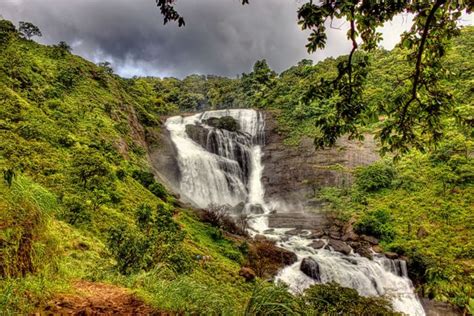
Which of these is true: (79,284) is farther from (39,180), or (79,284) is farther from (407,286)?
(407,286)

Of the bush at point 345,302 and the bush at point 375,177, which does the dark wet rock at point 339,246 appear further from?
the bush at point 345,302

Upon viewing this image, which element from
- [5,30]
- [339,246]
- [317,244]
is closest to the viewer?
[339,246]

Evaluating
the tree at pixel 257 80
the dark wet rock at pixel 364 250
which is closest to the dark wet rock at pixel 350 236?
the dark wet rock at pixel 364 250

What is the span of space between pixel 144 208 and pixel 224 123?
23.9 m

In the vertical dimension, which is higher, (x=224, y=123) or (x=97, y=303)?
(x=224, y=123)

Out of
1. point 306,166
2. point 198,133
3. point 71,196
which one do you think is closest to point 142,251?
point 71,196

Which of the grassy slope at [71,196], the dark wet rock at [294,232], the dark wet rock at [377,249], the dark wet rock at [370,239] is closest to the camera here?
the grassy slope at [71,196]

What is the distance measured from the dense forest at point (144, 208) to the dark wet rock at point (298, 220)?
144 cm

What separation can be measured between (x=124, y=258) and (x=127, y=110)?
68.9ft

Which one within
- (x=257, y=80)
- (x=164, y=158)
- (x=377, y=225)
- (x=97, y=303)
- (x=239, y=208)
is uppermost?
(x=257, y=80)

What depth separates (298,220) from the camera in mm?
20766

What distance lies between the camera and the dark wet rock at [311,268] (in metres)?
13.0

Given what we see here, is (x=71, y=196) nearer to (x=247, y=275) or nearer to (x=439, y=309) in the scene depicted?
(x=247, y=275)

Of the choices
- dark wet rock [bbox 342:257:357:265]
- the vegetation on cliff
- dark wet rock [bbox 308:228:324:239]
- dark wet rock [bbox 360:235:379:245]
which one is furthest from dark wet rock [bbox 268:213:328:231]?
the vegetation on cliff
